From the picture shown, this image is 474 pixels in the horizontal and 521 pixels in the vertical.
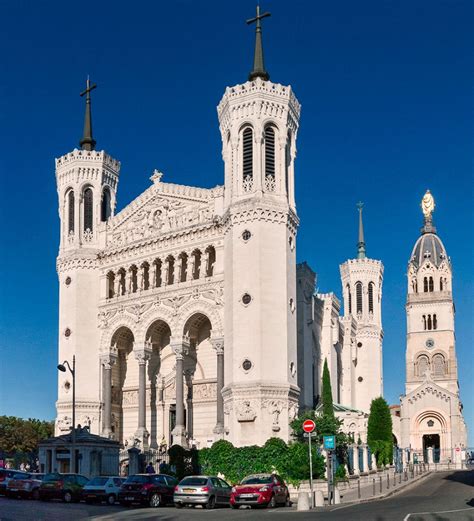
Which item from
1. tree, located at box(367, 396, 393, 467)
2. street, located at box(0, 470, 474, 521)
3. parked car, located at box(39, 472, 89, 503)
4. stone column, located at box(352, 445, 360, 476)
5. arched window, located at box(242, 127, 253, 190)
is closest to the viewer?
street, located at box(0, 470, 474, 521)

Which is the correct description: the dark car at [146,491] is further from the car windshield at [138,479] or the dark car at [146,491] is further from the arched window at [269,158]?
the arched window at [269,158]

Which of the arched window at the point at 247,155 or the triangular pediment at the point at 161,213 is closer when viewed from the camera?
the arched window at the point at 247,155

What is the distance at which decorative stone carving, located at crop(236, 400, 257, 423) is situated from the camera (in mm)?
50938

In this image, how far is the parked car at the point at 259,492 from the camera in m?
34.4

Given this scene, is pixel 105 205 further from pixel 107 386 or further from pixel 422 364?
pixel 422 364

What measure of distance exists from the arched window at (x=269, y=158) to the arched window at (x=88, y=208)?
650 inches

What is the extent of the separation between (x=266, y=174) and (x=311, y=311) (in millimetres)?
14014

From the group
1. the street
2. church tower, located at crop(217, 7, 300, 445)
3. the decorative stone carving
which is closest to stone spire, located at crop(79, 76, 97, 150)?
church tower, located at crop(217, 7, 300, 445)

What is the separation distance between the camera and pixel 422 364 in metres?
110

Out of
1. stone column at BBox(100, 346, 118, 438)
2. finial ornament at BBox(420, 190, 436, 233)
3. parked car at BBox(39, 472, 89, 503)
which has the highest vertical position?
finial ornament at BBox(420, 190, 436, 233)

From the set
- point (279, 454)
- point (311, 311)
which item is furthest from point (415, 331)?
point (279, 454)

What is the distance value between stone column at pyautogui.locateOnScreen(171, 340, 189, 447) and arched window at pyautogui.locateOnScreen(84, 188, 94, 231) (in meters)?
13.0

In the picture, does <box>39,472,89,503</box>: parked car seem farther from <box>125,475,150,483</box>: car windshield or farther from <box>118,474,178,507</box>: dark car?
<box>125,475,150,483</box>: car windshield

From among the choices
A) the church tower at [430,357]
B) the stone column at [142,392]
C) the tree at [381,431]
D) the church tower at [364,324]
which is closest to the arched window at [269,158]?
the stone column at [142,392]
